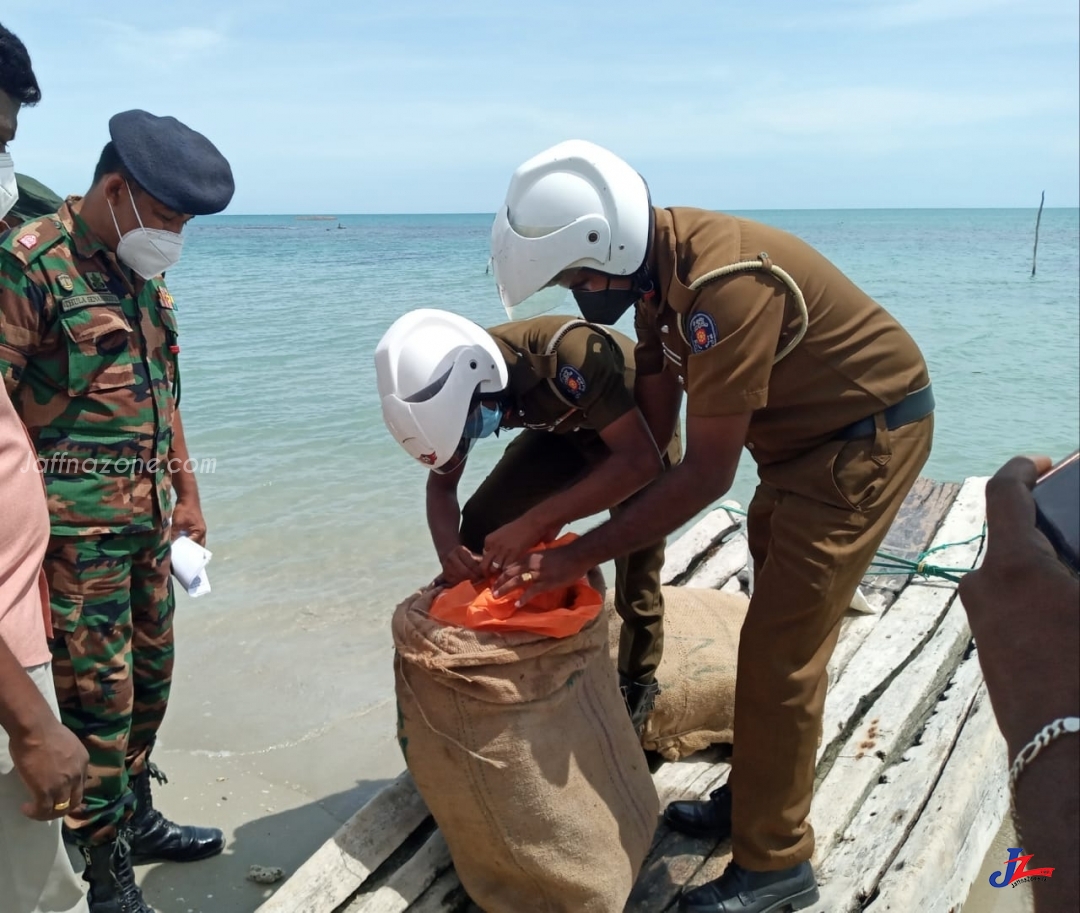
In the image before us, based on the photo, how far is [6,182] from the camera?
7.23 feet

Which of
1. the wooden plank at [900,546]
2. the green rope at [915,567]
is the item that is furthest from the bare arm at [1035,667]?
the green rope at [915,567]

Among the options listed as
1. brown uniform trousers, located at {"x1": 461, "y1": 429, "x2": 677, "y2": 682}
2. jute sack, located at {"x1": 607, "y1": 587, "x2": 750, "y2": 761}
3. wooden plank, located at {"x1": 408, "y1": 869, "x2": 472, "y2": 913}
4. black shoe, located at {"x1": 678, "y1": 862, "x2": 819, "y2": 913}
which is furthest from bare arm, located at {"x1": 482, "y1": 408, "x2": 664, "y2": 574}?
black shoe, located at {"x1": 678, "y1": 862, "x2": 819, "y2": 913}

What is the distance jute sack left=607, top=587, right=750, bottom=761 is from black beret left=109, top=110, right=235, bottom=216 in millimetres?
1753

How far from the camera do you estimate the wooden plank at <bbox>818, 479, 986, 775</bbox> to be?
3172mm

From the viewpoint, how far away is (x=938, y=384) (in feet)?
38.9

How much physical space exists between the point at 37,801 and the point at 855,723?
2.48m

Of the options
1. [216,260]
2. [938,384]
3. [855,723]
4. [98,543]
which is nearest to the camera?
[98,543]

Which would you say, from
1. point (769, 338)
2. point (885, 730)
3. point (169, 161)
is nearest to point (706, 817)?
point (885, 730)

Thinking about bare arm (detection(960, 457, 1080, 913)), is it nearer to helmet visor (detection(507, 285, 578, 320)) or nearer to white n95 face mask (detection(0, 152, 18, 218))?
helmet visor (detection(507, 285, 578, 320))

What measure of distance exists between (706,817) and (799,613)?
818mm

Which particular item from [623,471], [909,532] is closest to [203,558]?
[623,471]

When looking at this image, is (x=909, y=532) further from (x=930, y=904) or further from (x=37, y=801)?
(x=37, y=801)

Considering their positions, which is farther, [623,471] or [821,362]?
[623,471]

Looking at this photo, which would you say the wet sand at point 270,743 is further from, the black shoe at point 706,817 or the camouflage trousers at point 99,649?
the black shoe at point 706,817
